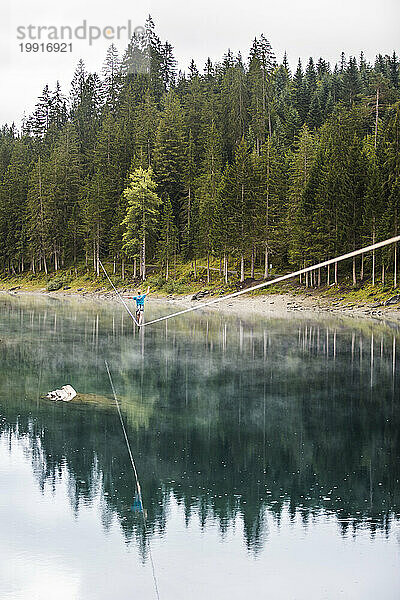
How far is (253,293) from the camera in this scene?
5478cm

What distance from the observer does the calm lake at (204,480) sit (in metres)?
9.02

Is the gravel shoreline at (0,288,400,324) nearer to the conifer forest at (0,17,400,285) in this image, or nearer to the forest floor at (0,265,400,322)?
the forest floor at (0,265,400,322)

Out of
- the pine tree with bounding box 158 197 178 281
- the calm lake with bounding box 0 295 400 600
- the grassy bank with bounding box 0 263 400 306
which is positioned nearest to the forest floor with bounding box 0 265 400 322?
the grassy bank with bounding box 0 263 400 306

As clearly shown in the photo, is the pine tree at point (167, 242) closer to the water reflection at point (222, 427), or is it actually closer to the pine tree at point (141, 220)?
the pine tree at point (141, 220)

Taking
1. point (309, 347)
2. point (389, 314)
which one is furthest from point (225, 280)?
point (309, 347)

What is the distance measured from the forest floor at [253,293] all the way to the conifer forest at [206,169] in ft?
5.09

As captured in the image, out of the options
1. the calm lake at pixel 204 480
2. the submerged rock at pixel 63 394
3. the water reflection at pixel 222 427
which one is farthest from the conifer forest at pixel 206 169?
the submerged rock at pixel 63 394

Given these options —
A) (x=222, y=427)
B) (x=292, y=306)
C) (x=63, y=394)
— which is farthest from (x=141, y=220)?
(x=222, y=427)

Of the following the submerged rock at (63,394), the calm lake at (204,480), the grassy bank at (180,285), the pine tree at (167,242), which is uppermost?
the pine tree at (167,242)

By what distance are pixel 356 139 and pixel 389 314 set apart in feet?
53.6

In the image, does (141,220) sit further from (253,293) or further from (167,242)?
(253,293)

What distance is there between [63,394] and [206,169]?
52.4 metres

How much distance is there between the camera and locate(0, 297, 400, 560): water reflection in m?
11.3

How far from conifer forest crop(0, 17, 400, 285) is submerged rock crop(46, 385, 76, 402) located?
30.6m
